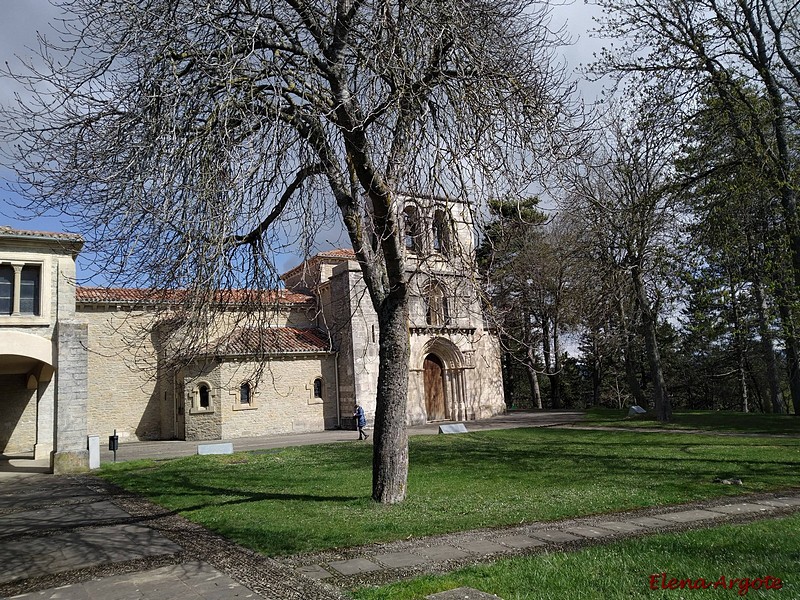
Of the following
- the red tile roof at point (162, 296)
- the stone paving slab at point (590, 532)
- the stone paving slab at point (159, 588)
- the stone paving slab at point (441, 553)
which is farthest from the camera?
the red tile roof at point (162, 296)

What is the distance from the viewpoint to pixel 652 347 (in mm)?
21547

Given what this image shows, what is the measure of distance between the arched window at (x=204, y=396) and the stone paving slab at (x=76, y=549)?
57.0 feet

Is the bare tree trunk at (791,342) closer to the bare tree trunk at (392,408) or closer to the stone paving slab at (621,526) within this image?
the stone paving slab at (621,526)

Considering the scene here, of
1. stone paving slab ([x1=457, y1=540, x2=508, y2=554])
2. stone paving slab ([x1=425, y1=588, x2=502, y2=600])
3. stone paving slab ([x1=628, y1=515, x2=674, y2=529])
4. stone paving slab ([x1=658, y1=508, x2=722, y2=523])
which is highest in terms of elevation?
stone paving slab ([x1=425, y1=588, x2=502, y2=600])

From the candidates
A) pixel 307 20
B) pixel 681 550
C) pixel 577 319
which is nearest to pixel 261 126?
pixel 307 20

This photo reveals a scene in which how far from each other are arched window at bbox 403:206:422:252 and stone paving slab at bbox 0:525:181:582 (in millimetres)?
4865

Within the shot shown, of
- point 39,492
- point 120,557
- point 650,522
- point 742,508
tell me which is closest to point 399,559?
point 120,557

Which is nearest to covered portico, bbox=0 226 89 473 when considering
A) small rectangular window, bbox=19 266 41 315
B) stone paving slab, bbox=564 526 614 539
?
small rectangular window, bbox=19 266 41 315

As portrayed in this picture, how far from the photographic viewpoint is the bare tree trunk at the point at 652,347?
68.6ft

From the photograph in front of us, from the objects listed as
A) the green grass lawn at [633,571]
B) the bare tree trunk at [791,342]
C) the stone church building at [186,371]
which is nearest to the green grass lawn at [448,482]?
the green grass lawn at [633,571]

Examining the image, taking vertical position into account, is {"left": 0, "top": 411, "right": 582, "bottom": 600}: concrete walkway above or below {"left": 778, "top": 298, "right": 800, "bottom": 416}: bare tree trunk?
below

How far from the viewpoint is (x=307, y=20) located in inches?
304

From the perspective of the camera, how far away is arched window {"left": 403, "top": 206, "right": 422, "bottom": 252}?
24.4 feet

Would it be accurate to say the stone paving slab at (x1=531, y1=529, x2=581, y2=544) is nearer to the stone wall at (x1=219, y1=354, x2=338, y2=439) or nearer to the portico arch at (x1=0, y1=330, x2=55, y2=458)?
the portico arch at (x1=0, y1=330, x2=55, y2=458)
